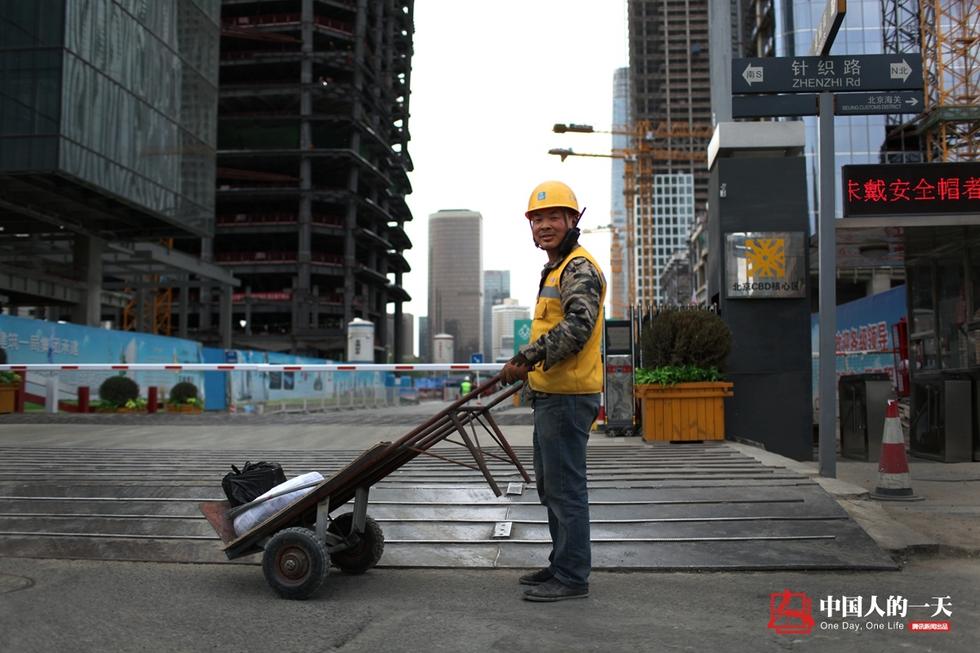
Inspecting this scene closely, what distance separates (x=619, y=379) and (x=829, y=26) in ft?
15.7

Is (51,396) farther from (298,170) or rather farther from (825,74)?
(298,170)

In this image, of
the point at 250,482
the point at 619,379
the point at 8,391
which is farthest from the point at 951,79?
the point at 250,482

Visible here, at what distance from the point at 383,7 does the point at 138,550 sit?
97.7 metres

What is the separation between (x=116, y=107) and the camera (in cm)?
3578

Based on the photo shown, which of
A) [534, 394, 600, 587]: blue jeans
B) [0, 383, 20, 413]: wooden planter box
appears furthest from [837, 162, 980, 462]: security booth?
[0, 383, 20, 413]: wooden planter box

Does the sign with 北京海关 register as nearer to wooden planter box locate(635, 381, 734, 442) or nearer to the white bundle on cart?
wooden planter box locate(635, 381, 734, 442)

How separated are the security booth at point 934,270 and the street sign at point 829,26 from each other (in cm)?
140

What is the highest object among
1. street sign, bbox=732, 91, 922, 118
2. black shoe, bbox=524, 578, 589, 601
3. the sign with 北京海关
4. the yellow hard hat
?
street sign, bbox=732, 91, 922, 118

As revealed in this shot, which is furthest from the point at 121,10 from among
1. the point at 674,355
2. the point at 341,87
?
the point at 341,87

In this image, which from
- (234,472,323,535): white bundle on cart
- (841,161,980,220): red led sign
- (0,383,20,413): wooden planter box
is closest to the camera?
(234,472,323,535): white bundle on cart

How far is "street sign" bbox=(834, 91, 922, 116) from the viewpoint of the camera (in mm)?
7566

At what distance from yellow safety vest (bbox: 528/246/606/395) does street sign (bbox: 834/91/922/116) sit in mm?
4802

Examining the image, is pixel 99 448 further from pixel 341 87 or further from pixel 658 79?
pixel 658 79

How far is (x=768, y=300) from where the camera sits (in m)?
10.5
